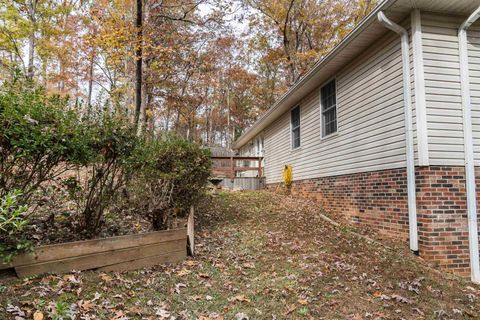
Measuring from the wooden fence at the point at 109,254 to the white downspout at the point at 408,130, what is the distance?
3718mm

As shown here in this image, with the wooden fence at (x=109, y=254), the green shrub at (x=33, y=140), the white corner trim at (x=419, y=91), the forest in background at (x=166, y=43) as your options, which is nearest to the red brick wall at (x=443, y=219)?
the white corner trim at (x=419, y=91)

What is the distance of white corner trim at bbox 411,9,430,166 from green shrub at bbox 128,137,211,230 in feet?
12.4

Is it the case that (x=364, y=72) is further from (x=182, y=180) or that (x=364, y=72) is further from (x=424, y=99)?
(x=182, y=180)

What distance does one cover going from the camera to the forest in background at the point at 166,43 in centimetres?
1138

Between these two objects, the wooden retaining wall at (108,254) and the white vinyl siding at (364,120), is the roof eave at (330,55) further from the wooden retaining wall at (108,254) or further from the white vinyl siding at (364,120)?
the wooden retaining wall at (108,254)

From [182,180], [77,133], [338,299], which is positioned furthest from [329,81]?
[77,133]

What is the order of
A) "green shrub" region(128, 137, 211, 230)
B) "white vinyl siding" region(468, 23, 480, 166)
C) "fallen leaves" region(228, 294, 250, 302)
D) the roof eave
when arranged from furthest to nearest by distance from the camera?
the roof eave < "white vinyl siding" region(468, 23, 480, 166) < "green shrub" region(128, 137, 211, 230) < "fallen leaves" region(228, 294, 250, 302)

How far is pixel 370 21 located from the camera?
5.57 meters

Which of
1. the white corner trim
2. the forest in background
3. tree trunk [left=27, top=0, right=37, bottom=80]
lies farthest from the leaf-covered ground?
tree trunk [left=27, top=0, right=37, bottom=80]

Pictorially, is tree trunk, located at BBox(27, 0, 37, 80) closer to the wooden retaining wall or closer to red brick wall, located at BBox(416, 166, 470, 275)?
the wooden retaining wall

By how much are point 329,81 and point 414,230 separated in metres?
4.78

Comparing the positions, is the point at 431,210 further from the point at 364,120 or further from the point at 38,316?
the point at 38,316

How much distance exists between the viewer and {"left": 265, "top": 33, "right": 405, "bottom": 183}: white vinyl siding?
564cm

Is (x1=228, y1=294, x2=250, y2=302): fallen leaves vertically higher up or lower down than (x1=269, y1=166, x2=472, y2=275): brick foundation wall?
lower down
